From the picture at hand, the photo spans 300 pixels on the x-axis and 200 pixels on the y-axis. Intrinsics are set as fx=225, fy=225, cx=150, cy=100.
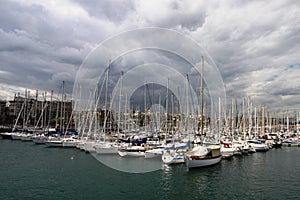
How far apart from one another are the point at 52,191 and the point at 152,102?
35.7m

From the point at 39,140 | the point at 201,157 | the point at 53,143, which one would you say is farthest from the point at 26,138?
the point at 201,157

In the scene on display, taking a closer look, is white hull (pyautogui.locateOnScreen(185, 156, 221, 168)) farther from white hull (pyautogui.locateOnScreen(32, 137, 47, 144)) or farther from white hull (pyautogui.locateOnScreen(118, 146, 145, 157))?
Answer: white hull (pyautogui.locateOnScreen(32, 137, 47, 144))

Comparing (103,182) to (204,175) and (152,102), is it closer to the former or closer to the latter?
(204,175)

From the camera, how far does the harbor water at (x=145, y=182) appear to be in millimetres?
18453

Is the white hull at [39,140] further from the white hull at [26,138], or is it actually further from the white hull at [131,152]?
the white hull at [131,152]

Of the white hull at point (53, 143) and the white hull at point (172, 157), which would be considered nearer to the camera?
the white hull at point (172, 157)

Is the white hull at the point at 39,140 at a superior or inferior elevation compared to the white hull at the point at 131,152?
inferior

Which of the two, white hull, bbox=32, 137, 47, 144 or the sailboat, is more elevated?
the sailboat

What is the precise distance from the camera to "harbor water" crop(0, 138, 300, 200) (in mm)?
18453

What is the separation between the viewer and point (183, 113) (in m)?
52.2

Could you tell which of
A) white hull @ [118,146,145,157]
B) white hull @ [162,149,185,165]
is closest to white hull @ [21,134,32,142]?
white hull @ [118,146,145,157]

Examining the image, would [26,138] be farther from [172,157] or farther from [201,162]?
[201,162]

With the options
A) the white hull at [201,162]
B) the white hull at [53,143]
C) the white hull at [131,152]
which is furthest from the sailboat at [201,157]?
the white hull at [53,143]

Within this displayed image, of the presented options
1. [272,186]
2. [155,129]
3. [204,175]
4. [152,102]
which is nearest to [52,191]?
[204,175]
